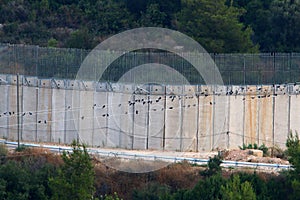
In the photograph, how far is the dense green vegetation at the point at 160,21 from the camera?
209 feet

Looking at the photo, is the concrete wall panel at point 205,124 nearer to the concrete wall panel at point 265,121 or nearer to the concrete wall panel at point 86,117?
the concrete wall panel at point 265,121

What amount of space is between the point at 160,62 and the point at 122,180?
23.4ft

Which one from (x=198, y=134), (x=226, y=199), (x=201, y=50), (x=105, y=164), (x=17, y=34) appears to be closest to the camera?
(x=226, y=199)

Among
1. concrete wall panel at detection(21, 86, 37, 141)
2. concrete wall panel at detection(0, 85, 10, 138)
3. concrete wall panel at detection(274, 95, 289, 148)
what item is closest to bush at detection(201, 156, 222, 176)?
concrete wall panel at detection(274, 95, 289, 148)

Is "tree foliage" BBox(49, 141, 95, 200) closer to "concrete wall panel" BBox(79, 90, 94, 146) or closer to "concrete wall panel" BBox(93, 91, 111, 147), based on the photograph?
"concrete wall panel" BBox(93, 91, 111, 147)

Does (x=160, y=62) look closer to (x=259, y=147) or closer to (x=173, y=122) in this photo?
(x=173, y=122)

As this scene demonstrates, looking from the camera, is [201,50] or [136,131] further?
[201,50]

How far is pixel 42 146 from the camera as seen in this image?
52.2 meters

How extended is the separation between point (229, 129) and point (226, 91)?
143 cm

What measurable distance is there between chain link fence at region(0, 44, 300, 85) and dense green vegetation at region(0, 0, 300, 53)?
6213 mm

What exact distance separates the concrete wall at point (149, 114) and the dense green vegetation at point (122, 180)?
397 cm

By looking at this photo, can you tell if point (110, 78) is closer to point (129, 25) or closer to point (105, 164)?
point (105, 164)

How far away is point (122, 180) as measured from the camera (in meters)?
49.1

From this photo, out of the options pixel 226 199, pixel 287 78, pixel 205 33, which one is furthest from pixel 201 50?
pixel 226 199
